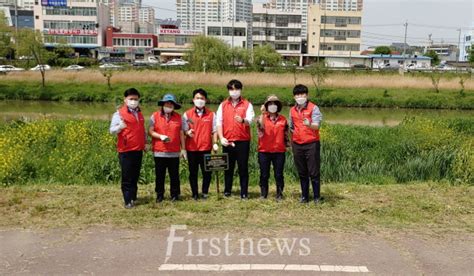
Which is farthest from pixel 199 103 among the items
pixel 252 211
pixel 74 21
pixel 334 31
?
pixel 334 31

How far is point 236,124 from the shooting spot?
6.41 metres

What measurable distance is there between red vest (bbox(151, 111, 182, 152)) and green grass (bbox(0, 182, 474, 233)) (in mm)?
758

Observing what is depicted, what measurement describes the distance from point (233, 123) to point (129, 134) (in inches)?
55.4

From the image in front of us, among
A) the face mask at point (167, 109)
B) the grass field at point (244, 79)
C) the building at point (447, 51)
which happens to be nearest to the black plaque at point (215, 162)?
the face mask at point (167, 109)

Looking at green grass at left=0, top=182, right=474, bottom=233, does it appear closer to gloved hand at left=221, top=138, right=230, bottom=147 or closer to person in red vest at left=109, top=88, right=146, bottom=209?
person in red vest at left=109, top=88, right=146, bottom=209

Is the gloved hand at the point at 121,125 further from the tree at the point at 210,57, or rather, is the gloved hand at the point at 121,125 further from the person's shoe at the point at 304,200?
the tree at the point at 210,57

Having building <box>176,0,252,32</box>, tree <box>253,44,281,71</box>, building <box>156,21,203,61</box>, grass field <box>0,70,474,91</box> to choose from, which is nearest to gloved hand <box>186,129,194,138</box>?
grass field <box>0,70,474,91</box>

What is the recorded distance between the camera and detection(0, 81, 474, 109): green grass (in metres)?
31.0

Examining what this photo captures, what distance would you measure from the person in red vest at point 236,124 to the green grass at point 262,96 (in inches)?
917

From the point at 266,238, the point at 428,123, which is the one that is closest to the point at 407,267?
the point at 266,238

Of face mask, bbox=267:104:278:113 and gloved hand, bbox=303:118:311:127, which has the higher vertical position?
face mask, bbox=267:104:278:113

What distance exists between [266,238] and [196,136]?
6.51 feet

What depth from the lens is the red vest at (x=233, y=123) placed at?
252 inches

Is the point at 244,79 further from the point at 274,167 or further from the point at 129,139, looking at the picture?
the point at 129,139
